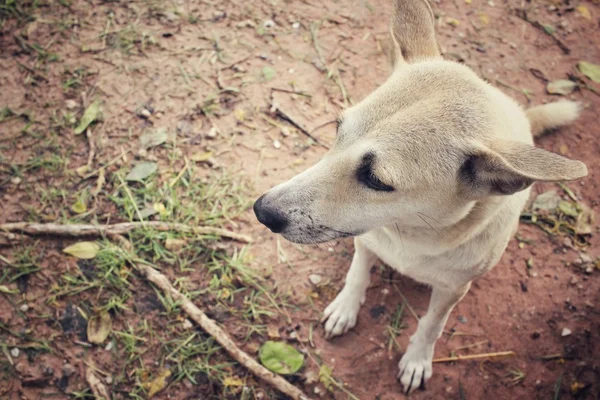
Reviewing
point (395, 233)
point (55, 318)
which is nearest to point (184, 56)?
point (55, 318)

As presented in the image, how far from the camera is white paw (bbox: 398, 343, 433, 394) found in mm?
3045

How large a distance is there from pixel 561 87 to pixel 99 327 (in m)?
4.76

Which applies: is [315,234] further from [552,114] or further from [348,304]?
[552,114]

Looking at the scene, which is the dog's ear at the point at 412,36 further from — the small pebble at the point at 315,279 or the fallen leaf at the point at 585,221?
the fallen leaf at the point at 585,221

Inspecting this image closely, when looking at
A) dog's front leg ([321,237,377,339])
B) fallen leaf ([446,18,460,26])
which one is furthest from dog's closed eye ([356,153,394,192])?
fallen leaf ([446,18,460,26])

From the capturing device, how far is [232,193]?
3705 millimetres

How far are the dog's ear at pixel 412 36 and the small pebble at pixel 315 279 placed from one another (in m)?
1.72

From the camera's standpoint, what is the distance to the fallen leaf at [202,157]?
3846 mm

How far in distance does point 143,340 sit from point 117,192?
125 cm

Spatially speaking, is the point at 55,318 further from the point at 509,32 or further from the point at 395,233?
the point at 509,32

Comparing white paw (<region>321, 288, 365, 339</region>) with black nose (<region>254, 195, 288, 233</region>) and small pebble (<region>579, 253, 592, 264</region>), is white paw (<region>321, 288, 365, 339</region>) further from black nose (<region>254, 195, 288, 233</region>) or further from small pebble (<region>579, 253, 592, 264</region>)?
small pebble (<region>579, 253, 592, 264</region>)

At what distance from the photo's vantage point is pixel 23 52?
421cm

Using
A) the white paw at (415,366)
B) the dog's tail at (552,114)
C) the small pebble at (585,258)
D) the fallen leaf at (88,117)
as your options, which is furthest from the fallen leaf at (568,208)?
the fallen leaf at (88,117)

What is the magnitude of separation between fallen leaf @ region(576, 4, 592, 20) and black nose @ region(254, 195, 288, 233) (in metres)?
4.75
